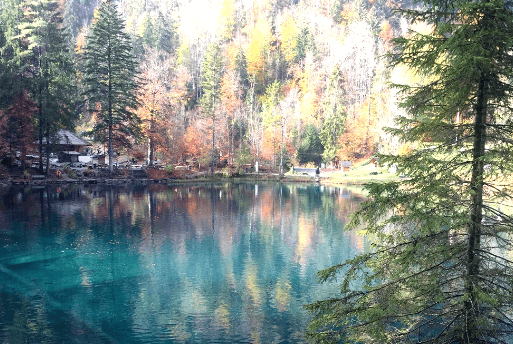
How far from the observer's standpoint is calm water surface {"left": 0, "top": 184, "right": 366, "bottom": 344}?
13242 mm

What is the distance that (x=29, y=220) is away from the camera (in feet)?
93.0

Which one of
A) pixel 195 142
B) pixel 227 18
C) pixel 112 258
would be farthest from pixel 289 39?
pixel 112 258

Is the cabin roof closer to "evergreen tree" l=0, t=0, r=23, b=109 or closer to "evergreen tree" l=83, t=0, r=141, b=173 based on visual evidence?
"evergreen tree" l=83, t=0, r=141, b=173

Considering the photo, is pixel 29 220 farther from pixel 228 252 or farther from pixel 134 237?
pixel 228 252

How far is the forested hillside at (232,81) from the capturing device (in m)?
50.0

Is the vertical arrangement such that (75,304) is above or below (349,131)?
below

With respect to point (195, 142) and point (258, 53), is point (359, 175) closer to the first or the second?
point (195, 142)

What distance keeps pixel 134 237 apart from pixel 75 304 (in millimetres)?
10026

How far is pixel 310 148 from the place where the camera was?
6131 centimetres

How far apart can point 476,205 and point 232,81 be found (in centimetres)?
6428

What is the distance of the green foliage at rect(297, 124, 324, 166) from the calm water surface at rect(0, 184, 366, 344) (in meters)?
24.9

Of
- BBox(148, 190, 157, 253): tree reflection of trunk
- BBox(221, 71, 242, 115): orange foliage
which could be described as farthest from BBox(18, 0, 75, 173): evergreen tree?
BBox(221, 71, 242, 115): orange foliage

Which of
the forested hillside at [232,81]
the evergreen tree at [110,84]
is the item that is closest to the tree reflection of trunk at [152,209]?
the evergreen tree at [110,84]

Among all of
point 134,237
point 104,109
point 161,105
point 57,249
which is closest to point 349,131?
point 161,105
